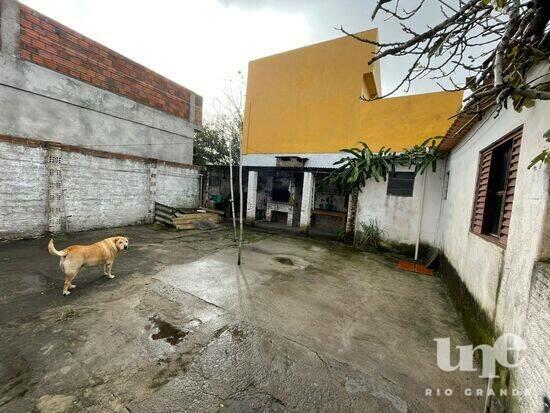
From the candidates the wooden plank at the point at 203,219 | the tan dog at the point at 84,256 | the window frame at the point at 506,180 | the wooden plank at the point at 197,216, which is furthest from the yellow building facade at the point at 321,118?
the tan dog at the point at 84,256

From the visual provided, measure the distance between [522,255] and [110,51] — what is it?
1246 cm

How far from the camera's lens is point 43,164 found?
6.64 meters

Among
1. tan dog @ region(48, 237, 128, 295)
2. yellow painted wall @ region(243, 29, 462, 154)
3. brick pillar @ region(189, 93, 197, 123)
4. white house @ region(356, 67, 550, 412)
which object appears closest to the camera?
white house @ region(356, 67, 550, 412)

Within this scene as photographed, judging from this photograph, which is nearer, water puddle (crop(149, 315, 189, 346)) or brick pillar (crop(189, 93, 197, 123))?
water puddle (crop(149, 315, 189, 346))

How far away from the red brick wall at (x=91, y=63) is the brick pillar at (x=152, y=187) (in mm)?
2887

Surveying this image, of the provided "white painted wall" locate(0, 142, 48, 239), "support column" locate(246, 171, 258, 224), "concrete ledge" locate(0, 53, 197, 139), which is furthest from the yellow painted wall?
"white painted wall" locate(0, 142, 48, 239)

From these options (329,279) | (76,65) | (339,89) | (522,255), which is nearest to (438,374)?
(522,255)

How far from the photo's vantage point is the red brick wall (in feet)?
22.7

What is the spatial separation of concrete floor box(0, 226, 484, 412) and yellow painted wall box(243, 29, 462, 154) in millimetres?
5686

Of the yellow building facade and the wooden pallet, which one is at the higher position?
the yellow building facade

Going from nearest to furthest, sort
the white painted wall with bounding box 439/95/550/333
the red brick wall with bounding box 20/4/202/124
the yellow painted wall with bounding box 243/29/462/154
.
Answer: the white painted wall with bounding box 439/95/550/333, the red brick wall with bounding box 20/4/202/124, the yellow painted wall with bounding box 243/29/462/154

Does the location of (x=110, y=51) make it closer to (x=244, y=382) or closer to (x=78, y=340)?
(x=78, y=340)

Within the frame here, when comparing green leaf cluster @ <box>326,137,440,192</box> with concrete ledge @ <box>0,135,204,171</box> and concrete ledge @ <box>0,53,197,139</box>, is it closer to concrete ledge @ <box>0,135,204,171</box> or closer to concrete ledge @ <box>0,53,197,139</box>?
concrete ledge @ <box>0,135,204,171</box>

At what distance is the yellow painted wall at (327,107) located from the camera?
802 centimetres
